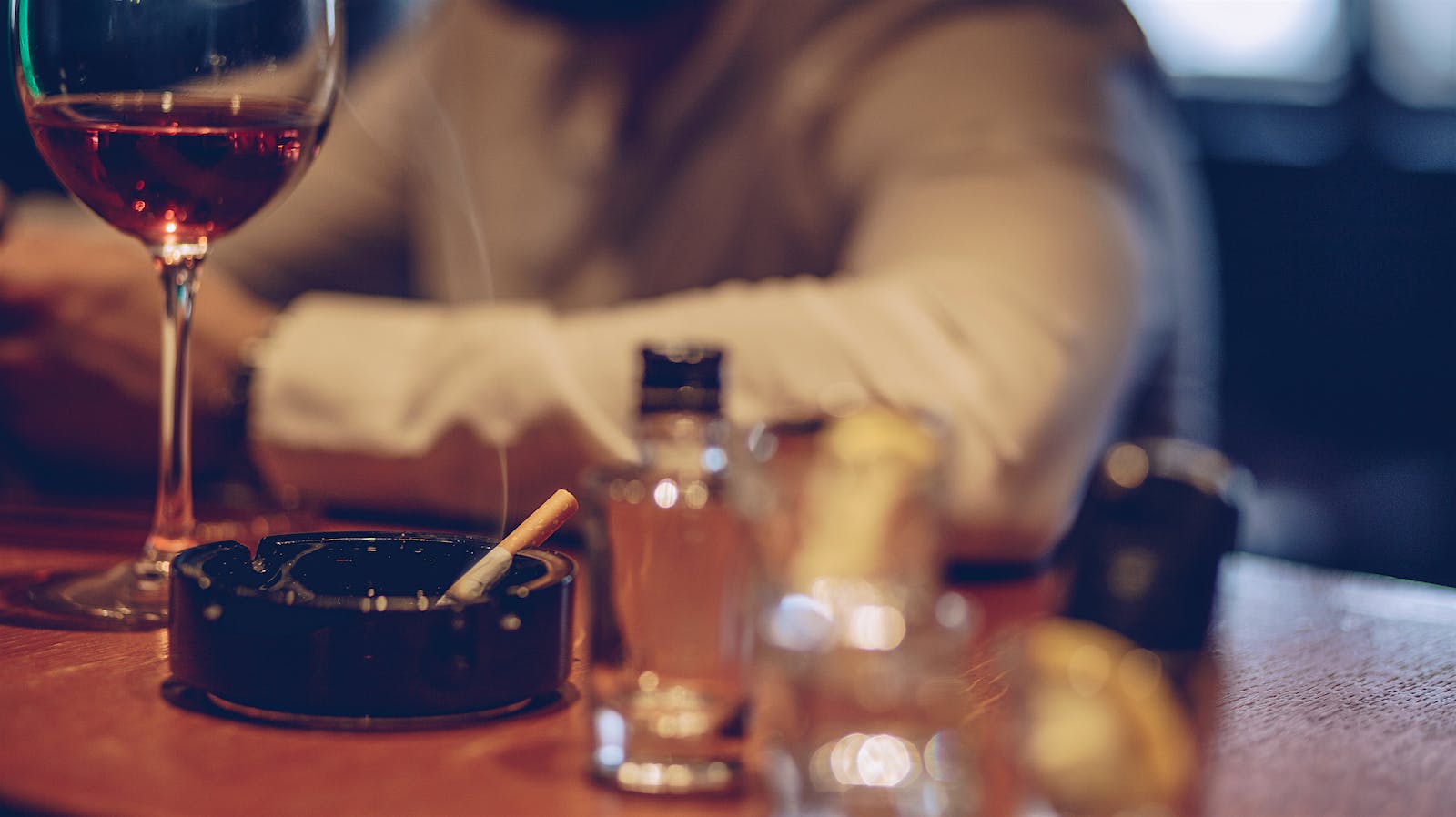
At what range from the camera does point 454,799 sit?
479 mm

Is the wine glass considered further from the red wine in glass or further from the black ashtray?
the black ashtray

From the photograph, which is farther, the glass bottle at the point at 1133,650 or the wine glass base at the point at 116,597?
the wine glass base at the point at 116,597

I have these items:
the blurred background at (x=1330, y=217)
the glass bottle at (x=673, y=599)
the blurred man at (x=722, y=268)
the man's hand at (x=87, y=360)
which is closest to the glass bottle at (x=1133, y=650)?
the glass bottle at (x=673, y=599)

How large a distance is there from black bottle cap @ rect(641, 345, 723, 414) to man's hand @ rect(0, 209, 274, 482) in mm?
752

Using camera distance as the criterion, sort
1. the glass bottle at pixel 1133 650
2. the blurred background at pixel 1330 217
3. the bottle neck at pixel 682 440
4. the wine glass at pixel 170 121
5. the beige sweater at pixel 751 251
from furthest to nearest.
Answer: the blurred background at pixel 1330 217
the beige sweater at pixel 751 251
the wine glass at pixel 170 121
the bottle neck at pixel 682 440
the glass bottle at pixel 1133 650

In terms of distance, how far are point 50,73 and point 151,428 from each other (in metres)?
0.55

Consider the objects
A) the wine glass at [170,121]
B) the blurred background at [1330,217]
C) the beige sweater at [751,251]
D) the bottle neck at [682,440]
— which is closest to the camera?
the bottle neck at [682,440]

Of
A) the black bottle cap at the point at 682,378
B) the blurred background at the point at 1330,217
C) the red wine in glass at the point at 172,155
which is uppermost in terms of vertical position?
the red wine in glass at the point at 172,155

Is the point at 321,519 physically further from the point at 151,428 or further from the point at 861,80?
the point at 861,80

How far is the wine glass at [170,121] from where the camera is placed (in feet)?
2.26

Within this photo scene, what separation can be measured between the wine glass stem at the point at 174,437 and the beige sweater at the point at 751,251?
278 millimetres

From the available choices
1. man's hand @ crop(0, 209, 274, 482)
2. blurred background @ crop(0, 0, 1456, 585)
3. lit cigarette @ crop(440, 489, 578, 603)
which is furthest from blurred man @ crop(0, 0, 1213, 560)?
blurred background @ crop(0, 0, 1456, 585)

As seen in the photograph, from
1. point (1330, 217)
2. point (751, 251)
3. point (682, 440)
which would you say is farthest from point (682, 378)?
point (1330, 217)

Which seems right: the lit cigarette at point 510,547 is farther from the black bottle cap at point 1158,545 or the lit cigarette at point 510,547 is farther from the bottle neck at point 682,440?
the black bottle cap at point 1158,545
